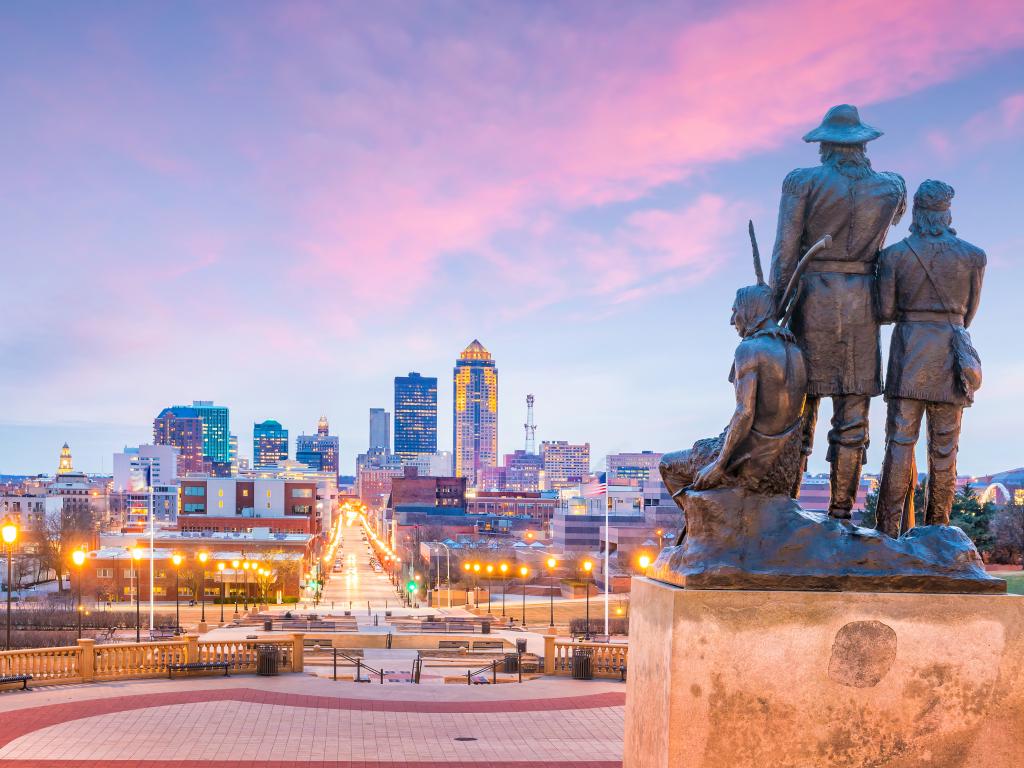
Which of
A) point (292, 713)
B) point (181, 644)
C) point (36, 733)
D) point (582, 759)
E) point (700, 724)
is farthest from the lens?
point (181, 644)

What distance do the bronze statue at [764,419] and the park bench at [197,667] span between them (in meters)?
24.8

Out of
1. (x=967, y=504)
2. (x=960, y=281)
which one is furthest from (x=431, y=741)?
(x=967, y=504)

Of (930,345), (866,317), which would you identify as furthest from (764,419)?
(930,345)

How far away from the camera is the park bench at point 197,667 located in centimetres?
3164

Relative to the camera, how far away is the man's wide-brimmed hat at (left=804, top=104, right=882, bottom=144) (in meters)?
12.4

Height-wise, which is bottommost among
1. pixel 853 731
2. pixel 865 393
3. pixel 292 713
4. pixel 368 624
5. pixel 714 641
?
pixel 368 624

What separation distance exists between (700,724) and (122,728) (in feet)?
54.8

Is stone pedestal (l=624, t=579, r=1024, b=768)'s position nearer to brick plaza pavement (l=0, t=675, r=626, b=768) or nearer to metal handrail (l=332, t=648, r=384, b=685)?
brick plaza pavement (l=0, t=675, r=626, b=768)

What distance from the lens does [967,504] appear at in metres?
69.1

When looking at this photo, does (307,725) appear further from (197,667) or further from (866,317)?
(866,317)

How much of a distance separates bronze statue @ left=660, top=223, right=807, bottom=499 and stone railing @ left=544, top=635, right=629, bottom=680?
23.4 metres

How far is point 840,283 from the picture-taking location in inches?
477

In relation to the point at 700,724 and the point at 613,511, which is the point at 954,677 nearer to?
the point at 700,724

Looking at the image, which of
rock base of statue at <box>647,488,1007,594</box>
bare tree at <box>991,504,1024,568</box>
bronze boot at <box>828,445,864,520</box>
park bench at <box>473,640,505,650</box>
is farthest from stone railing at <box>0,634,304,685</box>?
bare tree at <box>991,504,1024,568</box>
